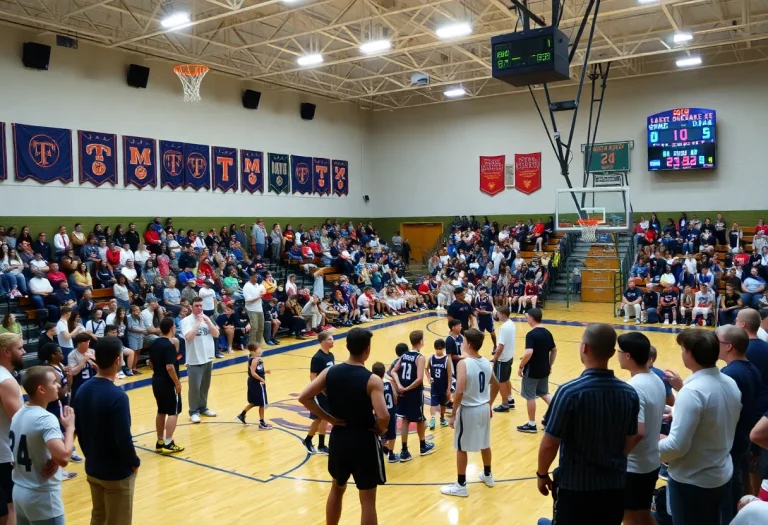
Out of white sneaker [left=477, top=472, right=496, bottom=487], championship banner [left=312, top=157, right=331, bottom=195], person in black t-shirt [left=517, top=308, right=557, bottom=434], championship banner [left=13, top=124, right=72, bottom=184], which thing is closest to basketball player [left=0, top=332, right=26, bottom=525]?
white sneaker [left=477, top=472, right=496, bottom=487]

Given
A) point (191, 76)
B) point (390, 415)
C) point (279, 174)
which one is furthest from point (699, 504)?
point (279, 174)

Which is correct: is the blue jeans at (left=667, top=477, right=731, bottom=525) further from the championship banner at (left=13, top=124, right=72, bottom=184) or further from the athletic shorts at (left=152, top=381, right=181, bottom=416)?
the championship banner at (left=13, top=124, right=72, bottom=184)

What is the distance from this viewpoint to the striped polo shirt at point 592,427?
324 centimetres

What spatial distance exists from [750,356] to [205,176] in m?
19.5

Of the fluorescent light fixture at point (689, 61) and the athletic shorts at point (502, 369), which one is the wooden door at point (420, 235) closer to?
the fluorescent light fixture at point (689, 61)

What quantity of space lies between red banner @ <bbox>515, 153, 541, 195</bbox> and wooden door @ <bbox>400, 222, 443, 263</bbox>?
13.8 ft

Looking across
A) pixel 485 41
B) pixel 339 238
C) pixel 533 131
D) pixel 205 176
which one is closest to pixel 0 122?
pixel 205 176

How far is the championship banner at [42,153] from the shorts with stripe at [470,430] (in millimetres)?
15200

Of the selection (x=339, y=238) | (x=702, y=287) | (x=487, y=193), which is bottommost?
(x=702, y=287)

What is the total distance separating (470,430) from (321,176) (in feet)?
69.9

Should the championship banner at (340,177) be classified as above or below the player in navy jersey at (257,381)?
above

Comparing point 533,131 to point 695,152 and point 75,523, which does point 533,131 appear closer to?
point 695,152

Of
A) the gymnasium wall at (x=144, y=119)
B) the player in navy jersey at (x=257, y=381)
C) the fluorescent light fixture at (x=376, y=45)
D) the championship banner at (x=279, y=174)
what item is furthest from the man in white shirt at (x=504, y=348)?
the championship banner at (x=279, y=174)

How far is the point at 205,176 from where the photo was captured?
2150cm
